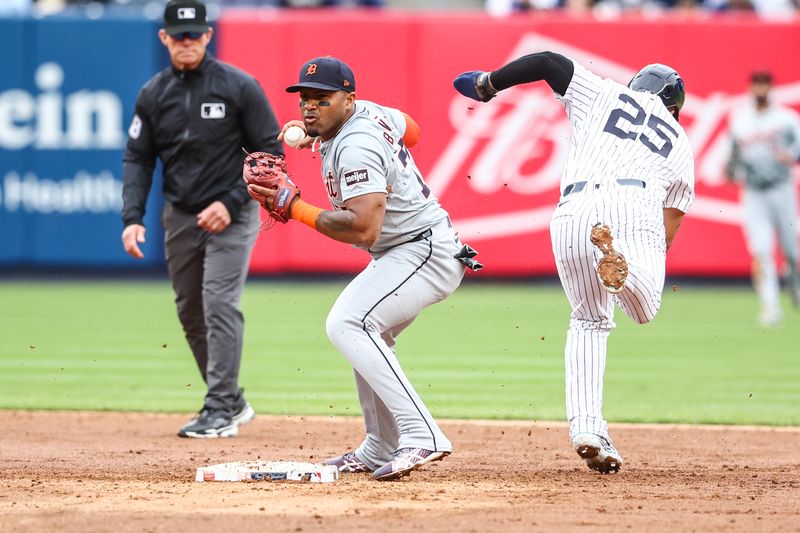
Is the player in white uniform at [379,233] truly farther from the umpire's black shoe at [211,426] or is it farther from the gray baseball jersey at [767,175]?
the gray baseball jersey at [767,175]

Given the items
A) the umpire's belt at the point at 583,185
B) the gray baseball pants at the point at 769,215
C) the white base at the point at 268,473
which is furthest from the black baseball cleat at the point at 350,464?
the gray baseball pants at the point at 769,215

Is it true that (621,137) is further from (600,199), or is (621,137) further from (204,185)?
(204,185)

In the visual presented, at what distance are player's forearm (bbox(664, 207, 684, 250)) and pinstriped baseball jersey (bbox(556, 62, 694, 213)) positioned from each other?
0.83 feet

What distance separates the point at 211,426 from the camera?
8.02 metres

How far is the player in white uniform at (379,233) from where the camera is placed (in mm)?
6035

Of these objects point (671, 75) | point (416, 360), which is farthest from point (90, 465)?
point (416, 360)

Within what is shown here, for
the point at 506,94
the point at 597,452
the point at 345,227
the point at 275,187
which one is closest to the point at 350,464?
the point at 597,452

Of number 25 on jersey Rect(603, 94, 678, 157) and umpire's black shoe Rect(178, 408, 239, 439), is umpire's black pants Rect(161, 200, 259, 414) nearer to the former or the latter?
umpire's black shoe Rect(178, 408, 239, 439)

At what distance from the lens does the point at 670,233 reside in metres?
6.83

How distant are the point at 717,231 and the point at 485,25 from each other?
13.8 feet

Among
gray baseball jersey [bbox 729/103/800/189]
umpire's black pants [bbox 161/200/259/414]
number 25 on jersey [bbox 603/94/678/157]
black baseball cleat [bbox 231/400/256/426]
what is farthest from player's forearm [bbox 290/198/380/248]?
gray baseball jersey [bbox 729/103/800/189]

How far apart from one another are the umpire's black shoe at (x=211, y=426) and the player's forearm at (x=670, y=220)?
2874 mm

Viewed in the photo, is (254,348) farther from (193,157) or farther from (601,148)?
(601,148)

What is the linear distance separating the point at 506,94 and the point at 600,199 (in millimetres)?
11910
